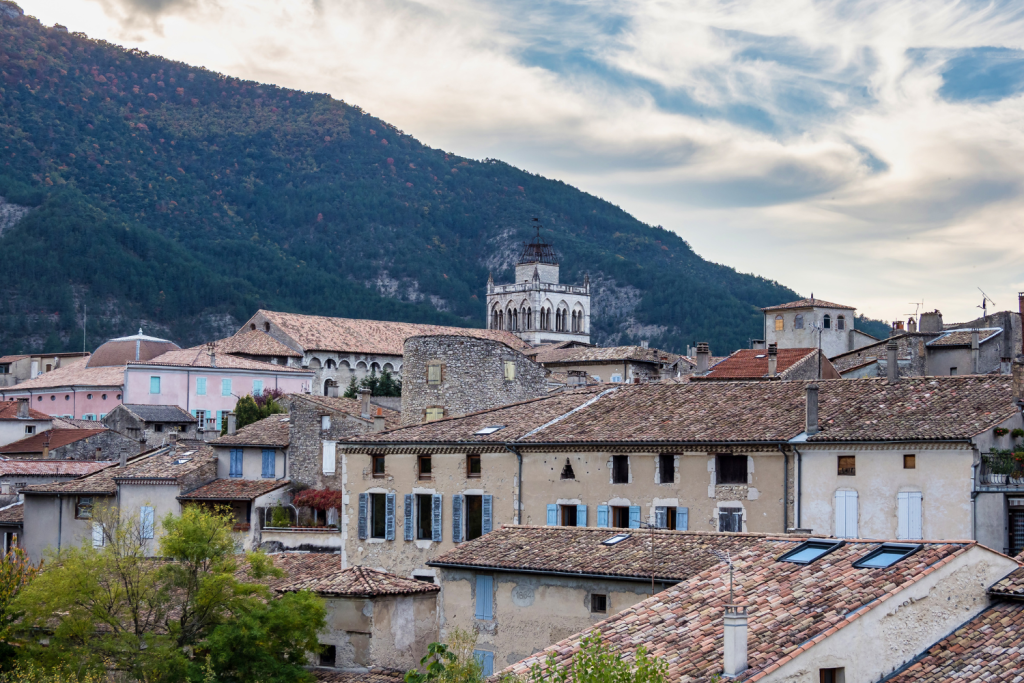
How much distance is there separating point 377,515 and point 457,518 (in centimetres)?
350

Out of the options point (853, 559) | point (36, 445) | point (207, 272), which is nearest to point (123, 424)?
point (36, 445)

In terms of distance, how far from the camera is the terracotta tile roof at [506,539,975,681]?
2178cm

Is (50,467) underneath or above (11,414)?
underneath

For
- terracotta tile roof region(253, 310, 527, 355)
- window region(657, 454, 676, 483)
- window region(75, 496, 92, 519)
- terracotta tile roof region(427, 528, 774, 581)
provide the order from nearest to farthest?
terracotta tile roof region(427, 528, 774, 581) → window region(657, 454, 676, 483) → window region(75, 496, 92, 519) → terracotta tile roof region(253, 310, 527, 355)

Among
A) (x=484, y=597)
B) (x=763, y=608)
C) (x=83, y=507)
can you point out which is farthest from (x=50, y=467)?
(x=763, y=608)

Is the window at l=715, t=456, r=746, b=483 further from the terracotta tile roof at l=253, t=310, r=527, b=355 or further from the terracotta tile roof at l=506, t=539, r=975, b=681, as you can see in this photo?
the terracotta tile roof at l=253, t=310, r=527, b=355

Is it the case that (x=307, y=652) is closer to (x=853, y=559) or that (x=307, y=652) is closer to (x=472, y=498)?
(x=472, y=498)

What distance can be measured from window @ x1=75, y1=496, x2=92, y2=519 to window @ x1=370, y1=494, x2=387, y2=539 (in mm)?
17826

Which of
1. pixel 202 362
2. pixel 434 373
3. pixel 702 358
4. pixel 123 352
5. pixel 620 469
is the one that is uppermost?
pixel 123 352

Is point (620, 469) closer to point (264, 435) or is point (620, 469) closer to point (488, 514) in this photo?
point (488, 514)

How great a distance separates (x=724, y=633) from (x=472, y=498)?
2215cm

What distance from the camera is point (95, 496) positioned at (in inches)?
2297

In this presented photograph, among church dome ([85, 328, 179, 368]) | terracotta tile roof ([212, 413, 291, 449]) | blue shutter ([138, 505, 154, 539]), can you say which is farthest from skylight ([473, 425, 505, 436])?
church dome ([85, 328, 179, 368])

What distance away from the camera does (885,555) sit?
25047 mm
